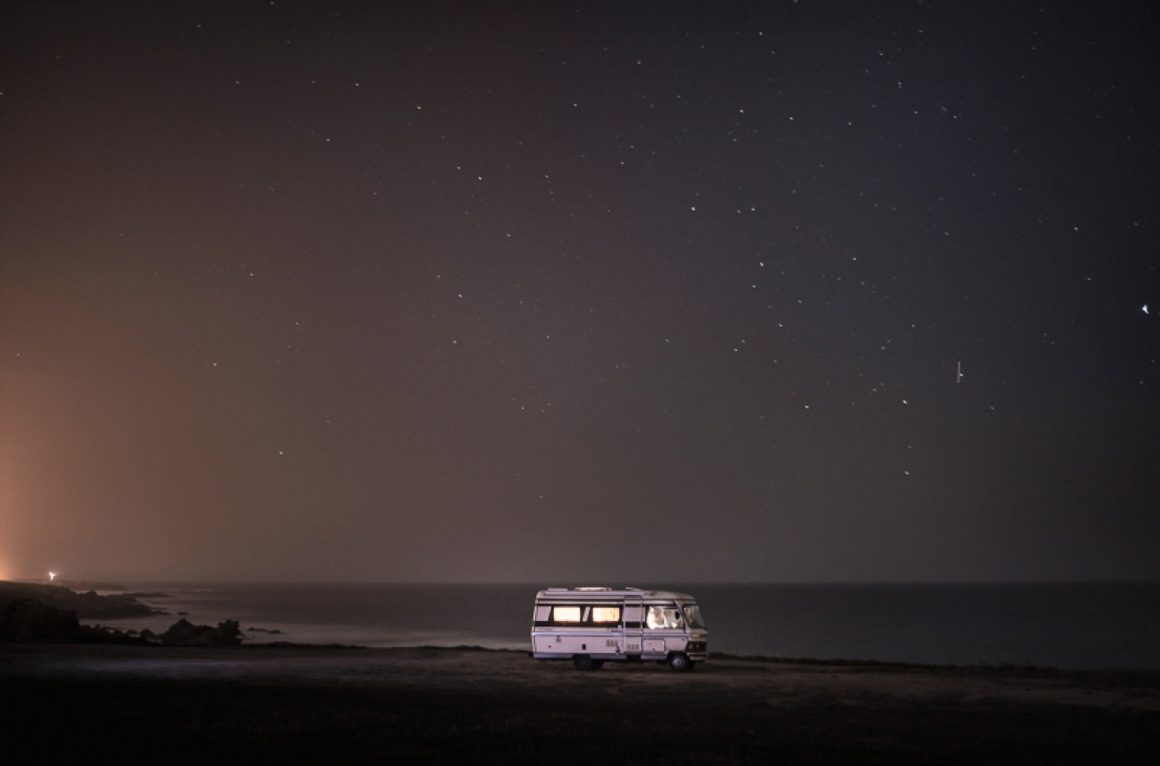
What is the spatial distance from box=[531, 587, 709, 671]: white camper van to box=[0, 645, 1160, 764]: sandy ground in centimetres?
76

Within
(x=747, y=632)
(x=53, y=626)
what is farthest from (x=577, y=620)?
(x=747, y=632)

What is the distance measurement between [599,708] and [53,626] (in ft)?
114

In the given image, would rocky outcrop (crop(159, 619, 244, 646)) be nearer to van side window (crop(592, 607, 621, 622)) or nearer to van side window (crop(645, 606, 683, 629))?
van side window (crop(592, 607, 621, 622))

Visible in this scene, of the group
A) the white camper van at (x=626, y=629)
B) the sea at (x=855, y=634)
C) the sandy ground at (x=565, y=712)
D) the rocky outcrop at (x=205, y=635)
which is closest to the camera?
the sandy ground at (x=565, y=712)

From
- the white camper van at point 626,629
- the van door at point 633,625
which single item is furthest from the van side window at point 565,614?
the van door at point 633,625

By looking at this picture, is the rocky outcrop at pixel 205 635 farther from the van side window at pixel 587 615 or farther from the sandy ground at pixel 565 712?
the van side window at pixel 587 615

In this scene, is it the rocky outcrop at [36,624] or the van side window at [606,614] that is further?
the rocky outcrop at [36,624]

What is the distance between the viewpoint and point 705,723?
26.4 meters

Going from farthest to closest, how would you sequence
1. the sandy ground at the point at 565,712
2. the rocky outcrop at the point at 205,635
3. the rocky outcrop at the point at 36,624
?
the rocky outcrop at the point at 205,635
the rocky outcrop at the point at 36,624
the sandy ground at the point at 565,712

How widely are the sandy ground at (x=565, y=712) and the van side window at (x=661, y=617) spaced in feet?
5.03

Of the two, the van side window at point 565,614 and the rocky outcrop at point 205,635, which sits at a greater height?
the van side window at point 565,614

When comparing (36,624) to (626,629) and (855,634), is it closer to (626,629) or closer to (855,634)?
(626,629)

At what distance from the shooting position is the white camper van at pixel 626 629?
1564 inches

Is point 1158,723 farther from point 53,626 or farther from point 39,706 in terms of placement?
point 53,626
